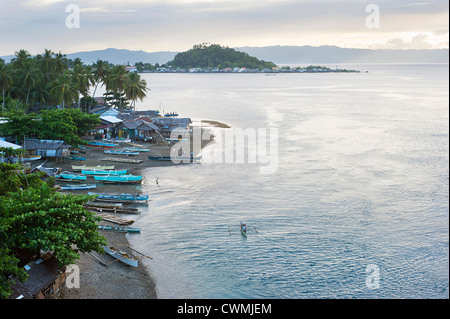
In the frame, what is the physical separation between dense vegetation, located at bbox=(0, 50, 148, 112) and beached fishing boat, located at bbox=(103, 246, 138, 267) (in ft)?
96.2

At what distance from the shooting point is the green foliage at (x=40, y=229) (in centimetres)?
1480

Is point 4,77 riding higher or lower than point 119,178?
higher

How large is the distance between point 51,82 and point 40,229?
40.8m

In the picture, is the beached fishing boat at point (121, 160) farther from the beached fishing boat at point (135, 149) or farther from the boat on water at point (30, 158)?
the boat on water at point (30, 158)

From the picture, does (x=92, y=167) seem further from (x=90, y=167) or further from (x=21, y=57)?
(x=21, y=57)

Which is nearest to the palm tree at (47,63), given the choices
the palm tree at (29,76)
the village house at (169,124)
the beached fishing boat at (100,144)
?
the palm tree at (29,76)

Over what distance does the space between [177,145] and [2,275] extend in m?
35.4

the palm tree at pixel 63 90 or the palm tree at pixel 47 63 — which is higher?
the palm tree at pixel 47 63

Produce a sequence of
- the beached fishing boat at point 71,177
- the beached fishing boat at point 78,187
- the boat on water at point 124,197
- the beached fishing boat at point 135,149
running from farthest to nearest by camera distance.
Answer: the beached fishing boat at point 135,149 < the beached fishing boat at point 71,177 < the beached fishing boat at point 78,187 < the boat on water at point 124,197

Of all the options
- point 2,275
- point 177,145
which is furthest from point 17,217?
point 177,145

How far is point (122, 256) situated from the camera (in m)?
21.0

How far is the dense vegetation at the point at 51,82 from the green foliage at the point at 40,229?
31.9 metres

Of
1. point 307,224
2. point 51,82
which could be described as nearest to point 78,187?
point 307,224
